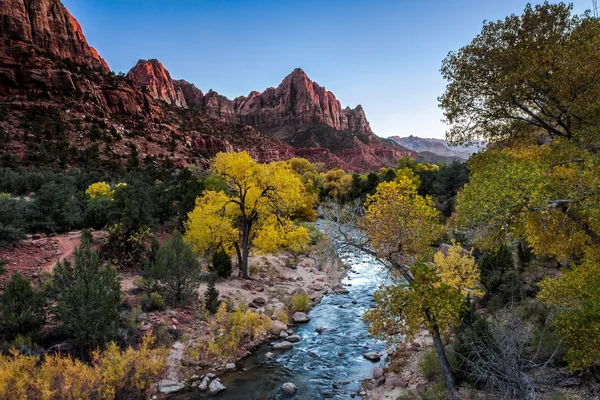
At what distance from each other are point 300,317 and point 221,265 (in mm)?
5787

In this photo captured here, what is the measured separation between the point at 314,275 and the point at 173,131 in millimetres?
55359

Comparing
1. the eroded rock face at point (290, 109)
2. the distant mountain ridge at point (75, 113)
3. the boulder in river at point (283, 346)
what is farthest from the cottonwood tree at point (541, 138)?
the eroded rock face at point (290, 109)

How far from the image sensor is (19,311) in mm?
9836

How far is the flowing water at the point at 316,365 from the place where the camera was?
10.1 metres

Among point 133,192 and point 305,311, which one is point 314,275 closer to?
point 305,311

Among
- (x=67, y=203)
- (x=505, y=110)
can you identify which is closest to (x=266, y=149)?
(x=67, y=203)

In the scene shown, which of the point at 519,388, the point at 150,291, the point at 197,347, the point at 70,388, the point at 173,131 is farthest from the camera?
the point at 173,131

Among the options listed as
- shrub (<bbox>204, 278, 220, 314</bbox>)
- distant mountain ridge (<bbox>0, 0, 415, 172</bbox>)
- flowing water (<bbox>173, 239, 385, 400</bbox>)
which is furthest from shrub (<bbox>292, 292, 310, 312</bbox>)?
distant mountain ridge (<bbox>0, 0, 415, 172</bbox>)

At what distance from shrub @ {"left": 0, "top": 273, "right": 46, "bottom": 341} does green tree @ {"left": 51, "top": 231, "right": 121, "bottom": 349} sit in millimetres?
539

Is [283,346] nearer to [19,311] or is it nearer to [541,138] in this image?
[19,311]

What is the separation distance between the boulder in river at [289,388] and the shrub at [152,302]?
666cm

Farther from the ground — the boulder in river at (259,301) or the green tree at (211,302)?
the green tree at (211,302)

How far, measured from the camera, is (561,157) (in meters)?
8.16

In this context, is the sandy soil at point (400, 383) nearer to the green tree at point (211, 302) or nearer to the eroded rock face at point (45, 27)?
the green tree at point (211, 302)
